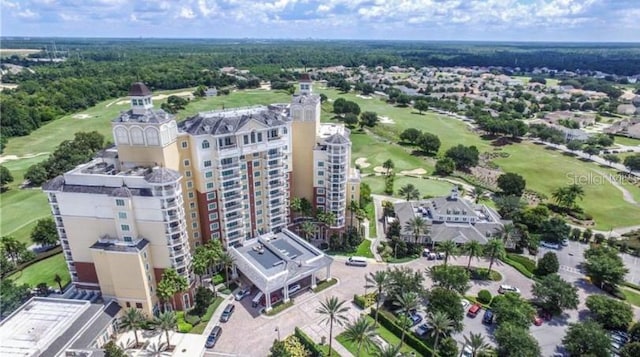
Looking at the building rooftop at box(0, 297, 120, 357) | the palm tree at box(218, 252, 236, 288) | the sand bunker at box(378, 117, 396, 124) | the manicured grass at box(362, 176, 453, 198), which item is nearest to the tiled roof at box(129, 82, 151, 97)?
the palm tree at box(218, 252, 236, 288)

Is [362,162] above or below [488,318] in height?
below

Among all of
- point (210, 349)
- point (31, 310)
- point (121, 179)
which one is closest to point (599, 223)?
point (210, 349)

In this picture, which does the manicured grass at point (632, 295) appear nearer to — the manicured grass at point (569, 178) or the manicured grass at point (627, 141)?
the manicured grass at point (569, 178)

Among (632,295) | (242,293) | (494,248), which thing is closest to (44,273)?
(242,293)

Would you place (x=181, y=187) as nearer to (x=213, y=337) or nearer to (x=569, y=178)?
(x=213, y=337)

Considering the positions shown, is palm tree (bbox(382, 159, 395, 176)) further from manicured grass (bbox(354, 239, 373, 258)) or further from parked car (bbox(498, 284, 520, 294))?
parked car (bbox(498, 284, 520, 294))

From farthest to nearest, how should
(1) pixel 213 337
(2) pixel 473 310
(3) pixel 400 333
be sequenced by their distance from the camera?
(2) pixel 473 310, (3) pixel 400 333, (1) pixel 213 337

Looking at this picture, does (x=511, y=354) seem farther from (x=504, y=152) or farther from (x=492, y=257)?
(x=504, y=152)
